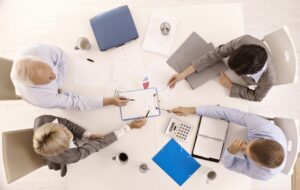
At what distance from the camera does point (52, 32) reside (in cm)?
288

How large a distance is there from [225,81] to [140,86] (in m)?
0.54

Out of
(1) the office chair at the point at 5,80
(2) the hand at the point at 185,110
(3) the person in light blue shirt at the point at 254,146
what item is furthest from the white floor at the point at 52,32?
(2) the hand at the point at 185,110

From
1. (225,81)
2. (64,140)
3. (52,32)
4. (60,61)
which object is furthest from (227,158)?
(52,32)

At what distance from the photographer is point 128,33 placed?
6.29 ft

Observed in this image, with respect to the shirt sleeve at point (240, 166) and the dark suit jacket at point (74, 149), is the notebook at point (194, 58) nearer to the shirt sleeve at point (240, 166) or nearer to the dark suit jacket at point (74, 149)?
the shirt sleeve at point (240, 166)

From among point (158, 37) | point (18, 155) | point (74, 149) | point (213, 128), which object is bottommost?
point (18, 155)

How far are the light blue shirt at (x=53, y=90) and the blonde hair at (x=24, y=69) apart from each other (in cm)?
8

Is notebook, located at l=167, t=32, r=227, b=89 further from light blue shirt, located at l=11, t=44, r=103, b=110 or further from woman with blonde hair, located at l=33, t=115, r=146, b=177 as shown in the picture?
light blue shirt, located at l=11, t=44, r=103, b=110

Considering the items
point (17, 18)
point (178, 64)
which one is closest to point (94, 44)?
point (178, 64)

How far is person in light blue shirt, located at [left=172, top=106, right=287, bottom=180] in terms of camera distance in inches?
64.1

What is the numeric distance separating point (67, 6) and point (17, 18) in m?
0.50

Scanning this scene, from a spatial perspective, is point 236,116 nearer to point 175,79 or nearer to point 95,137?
point 175,79

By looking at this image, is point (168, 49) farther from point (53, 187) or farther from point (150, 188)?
point (53, 187)

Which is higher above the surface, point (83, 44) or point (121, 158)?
point (83, 44)
